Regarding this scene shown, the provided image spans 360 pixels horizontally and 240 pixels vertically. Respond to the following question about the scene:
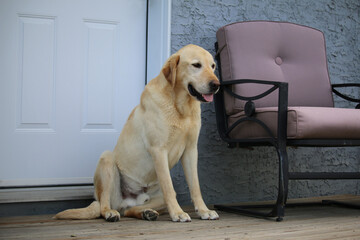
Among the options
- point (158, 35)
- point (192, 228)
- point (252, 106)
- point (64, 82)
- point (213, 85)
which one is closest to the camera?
point (192, 228)

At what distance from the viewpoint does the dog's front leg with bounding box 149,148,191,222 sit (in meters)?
2.01

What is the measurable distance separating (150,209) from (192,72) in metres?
0.74

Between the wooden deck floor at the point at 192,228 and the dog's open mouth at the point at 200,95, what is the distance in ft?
2.00

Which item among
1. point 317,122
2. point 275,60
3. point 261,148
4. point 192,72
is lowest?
point 261,148

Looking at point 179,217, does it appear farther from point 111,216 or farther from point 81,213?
point 81,213

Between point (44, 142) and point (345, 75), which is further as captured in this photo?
point (345, 75)

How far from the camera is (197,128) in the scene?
7.09ft

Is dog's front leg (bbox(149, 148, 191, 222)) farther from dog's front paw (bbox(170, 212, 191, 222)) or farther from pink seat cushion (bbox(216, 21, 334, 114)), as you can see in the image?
pink seat cushion (bbox(216, 21, 334, 114))

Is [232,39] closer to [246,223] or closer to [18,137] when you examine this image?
[246,223]

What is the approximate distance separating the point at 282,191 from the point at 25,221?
1.33m

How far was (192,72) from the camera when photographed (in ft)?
6.79

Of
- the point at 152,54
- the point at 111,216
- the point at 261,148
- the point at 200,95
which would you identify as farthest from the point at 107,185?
the point at 261,148

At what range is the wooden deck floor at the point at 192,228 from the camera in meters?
1.71

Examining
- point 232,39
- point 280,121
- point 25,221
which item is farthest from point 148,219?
point 232,39
